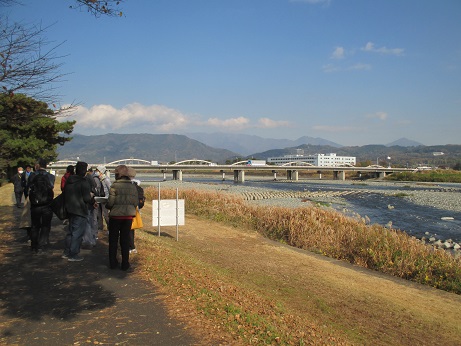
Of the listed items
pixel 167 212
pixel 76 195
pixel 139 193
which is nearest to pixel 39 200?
pixel 76 195

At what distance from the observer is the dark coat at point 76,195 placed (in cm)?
668

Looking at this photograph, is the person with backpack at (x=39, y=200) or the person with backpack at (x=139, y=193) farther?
the person with backpack at (x=39, y=200)

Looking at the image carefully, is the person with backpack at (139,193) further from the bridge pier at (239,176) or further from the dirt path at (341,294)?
the bridge pier at (239,176)

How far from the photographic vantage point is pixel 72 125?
94.9 feet

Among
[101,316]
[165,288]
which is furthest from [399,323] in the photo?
[101,316]

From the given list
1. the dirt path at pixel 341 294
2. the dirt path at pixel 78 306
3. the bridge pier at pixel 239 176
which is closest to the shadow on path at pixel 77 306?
the dirt path at pixel 78 306

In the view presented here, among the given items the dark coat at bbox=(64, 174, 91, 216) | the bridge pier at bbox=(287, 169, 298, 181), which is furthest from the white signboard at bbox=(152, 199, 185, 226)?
the bridge pier at bbox=(287, 169, 298, 181)

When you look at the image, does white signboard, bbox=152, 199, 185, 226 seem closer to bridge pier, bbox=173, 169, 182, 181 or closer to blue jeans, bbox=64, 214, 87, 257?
blue jeans, bbox=64, 214, 87, 257

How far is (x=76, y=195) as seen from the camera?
21.9 feet

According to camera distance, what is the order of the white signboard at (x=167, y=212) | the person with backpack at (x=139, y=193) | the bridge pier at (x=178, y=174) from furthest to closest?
1. the bridge pier at (x=178, y=174)
2. the white signboard at (x=167, y=212)
3. the person with backpack at (x=139, y=193)

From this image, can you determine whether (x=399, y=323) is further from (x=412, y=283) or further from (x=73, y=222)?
(x=73, y=222)

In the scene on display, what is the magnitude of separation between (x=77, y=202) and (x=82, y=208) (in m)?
0.14

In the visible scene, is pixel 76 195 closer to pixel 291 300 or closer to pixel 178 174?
pixel 291 300

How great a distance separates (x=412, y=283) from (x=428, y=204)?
29.4 m
